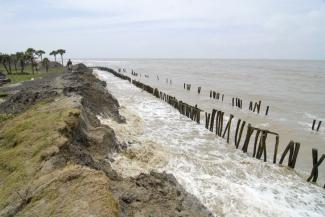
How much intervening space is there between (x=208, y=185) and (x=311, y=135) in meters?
10.9

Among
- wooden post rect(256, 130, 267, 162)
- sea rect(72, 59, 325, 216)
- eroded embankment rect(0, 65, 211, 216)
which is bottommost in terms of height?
sea rect(72, 59, 325, 216)

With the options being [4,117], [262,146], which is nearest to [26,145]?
[4,117]

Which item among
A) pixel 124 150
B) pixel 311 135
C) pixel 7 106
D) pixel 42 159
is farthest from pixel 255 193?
pixel 7 106

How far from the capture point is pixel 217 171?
37.2ft

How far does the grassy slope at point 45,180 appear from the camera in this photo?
5.30 meters

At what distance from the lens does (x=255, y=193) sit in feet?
31.6

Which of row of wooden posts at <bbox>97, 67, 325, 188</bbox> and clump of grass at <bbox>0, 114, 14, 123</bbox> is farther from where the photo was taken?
clump of grass at <bbox>0, 114, 14, 123</bbox>

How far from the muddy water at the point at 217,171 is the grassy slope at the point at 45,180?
10.1 feet

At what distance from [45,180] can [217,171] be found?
7063 millimetres

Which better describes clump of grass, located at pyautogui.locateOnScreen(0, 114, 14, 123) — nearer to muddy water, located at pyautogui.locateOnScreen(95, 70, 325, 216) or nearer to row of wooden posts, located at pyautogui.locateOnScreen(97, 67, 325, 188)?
muddy water, located at pyautogui.locateOnScreen(95, 70, 325, 216)

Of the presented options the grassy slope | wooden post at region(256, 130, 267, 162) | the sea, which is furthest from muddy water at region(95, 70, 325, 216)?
the grassy slope

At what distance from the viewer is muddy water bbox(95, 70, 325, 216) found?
8.95 metres

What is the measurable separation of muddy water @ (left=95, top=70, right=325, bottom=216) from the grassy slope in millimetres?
3076

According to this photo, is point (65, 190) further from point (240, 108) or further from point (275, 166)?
point (240, 108)
